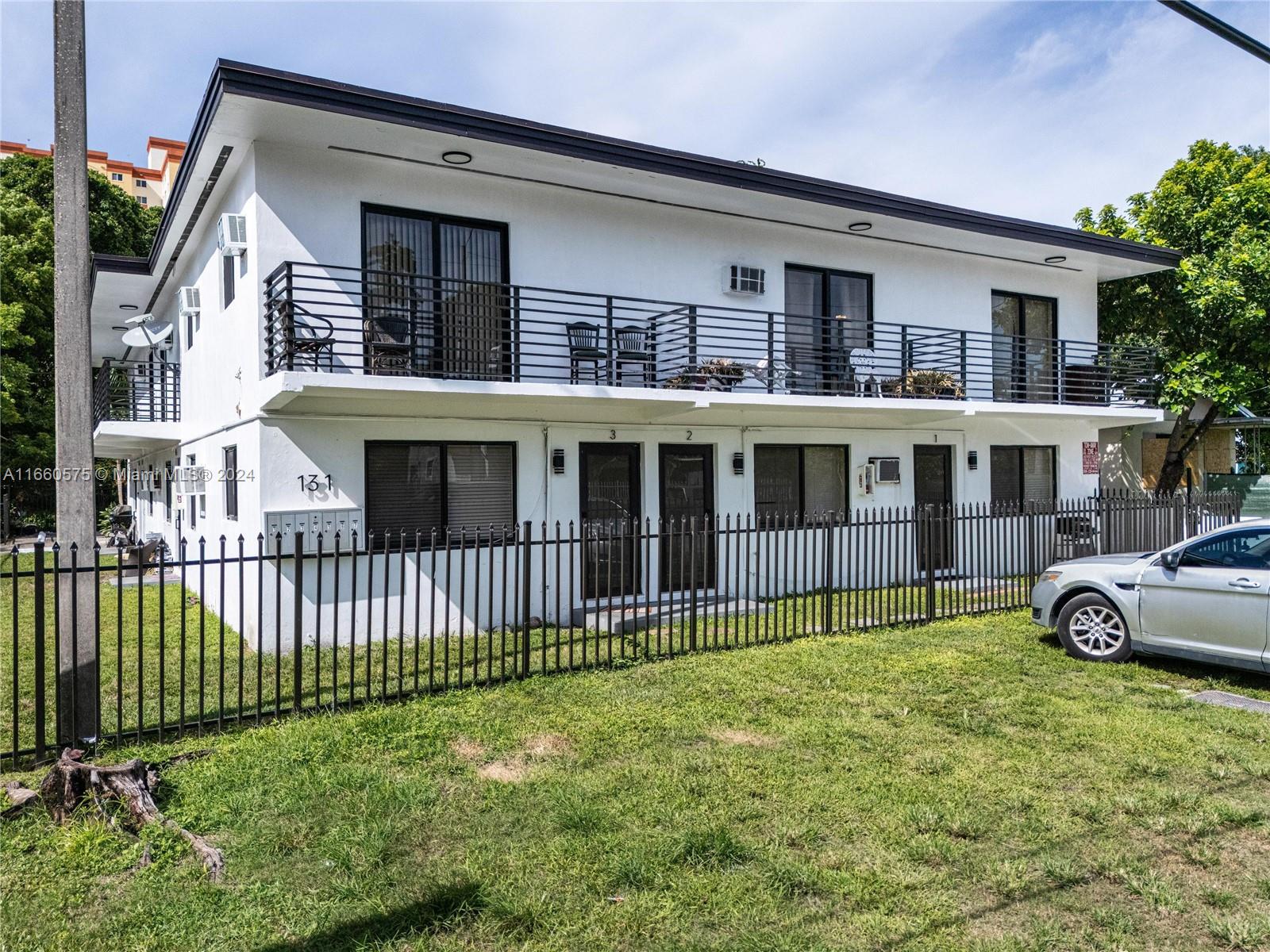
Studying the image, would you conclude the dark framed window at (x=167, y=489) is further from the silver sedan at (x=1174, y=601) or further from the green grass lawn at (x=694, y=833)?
the silver sedan at (x=1174, y=601)

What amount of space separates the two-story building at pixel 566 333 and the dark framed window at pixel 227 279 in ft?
0.28

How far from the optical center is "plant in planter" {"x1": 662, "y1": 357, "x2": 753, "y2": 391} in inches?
423

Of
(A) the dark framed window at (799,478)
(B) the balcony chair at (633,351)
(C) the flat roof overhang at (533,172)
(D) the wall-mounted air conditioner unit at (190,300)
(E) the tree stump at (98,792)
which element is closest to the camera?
(E) the tree stump at (98,792)

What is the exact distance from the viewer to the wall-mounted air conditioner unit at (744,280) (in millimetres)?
12344

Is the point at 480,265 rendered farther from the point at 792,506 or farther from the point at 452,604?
the point at 792,506

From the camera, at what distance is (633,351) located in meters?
11.0

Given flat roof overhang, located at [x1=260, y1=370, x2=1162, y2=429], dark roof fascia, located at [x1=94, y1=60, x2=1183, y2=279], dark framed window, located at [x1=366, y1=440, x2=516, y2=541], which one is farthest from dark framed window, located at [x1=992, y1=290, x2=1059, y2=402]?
dark framed window, located at [x1=366, y1=440, x2=516, y2=541]

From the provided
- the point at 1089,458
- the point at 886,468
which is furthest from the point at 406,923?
the point at 1089,458

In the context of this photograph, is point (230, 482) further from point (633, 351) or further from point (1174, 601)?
point (1174, 601)

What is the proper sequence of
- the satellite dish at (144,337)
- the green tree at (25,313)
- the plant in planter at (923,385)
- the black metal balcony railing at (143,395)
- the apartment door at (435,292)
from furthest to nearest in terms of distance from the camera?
the green tree at (25,313), the black metal balcony railing at (143,395), the satellite dish at (144,337), the plant in planter at (923,385), the apartment door at (435,292)

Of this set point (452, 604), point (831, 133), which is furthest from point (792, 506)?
point (831, 133)

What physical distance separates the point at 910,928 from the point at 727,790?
160 centimetres

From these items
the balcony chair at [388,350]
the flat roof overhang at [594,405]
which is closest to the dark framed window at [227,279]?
the balcony chair at [388,350]

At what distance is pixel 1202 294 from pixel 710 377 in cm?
1123
